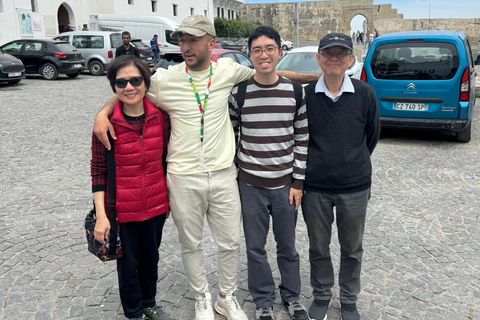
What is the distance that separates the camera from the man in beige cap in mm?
2727

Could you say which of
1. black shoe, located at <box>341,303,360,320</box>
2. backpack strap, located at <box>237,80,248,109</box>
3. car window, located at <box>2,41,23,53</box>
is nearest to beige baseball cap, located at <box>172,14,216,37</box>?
backpack strap, located at <box>237,80,248,109</box>

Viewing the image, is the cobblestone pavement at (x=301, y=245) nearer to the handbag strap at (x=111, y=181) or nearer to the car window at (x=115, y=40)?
the handbag strap at (x=111, y=181)

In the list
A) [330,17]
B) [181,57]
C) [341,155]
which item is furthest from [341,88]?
→ [330,17]

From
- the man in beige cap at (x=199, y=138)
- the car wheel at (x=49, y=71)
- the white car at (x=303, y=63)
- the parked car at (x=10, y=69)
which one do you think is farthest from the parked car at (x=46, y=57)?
the man in beige cap at (x=199, y=138)

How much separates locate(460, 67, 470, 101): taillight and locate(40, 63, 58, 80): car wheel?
46.2 ft

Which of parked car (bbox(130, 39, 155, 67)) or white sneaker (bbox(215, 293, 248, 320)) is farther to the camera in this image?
parked car (bbox(130, 39, 155, 67))

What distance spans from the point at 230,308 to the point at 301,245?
1.31 meters

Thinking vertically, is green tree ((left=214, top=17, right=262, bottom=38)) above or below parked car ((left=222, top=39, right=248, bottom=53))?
above

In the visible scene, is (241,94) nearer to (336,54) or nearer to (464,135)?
(336,54)

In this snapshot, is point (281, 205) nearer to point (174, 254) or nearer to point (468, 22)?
point (174, 254)

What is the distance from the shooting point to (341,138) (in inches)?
107

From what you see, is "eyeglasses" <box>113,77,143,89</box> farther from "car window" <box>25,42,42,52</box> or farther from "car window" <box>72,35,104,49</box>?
"car window" <box>72,35,104,49</box>

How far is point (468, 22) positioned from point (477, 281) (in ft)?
193

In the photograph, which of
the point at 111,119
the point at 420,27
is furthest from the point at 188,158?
A: the point at 420,27
